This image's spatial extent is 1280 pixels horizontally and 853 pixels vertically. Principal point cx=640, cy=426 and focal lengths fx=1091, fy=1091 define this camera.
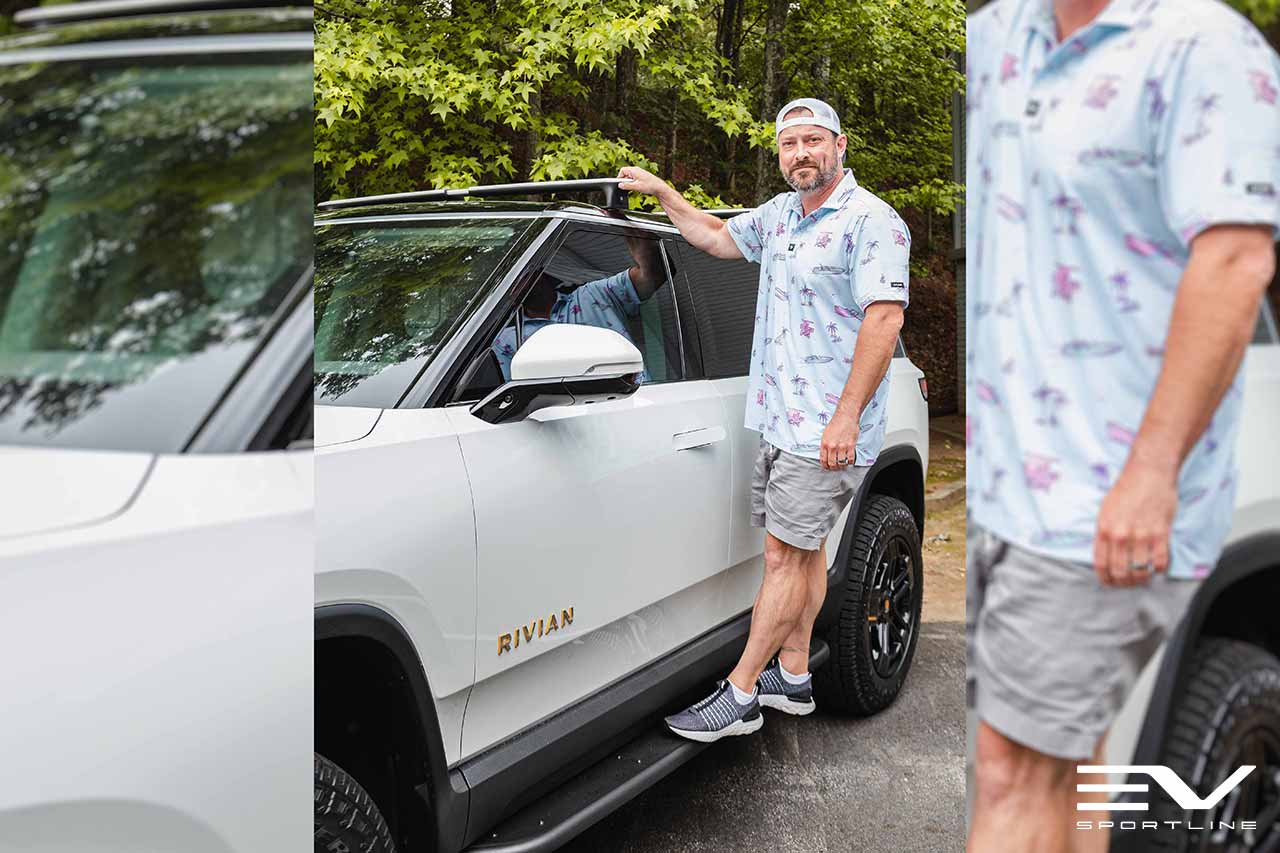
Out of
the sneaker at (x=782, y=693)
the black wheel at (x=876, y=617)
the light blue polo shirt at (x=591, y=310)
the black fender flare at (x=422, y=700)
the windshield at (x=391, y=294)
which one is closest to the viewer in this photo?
the black fender flare at (x=422, y=700)

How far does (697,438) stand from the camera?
2.29 metres

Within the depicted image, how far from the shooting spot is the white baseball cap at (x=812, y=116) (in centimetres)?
217

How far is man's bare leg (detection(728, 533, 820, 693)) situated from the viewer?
2420 mm

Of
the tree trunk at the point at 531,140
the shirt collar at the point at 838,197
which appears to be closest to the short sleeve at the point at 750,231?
the shirt collar at the point at 838,197

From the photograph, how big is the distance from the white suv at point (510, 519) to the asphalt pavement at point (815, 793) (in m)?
0.30

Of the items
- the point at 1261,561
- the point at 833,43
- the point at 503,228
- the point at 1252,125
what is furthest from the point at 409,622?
the point at 833,43

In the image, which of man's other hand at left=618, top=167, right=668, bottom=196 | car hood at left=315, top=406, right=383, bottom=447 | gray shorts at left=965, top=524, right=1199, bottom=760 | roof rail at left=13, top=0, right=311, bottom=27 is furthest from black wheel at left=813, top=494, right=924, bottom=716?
roof rail at left=13, top=0, right=311, bottom=27

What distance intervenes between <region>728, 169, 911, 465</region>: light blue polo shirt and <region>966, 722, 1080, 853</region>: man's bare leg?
4.77ft

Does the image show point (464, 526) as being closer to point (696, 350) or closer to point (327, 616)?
point (327, 616)

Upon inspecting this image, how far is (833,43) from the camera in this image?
7.55ft

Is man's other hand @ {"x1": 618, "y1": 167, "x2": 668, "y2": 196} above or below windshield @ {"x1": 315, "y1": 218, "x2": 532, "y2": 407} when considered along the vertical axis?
above

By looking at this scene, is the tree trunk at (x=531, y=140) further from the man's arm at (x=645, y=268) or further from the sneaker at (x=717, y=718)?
the sneaker at (x=717, y=718)

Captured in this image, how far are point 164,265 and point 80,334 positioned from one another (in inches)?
4.1

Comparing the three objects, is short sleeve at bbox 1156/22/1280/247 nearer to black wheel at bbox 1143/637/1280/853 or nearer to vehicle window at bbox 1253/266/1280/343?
vehicle window at bbox 1253/266/1280/343
